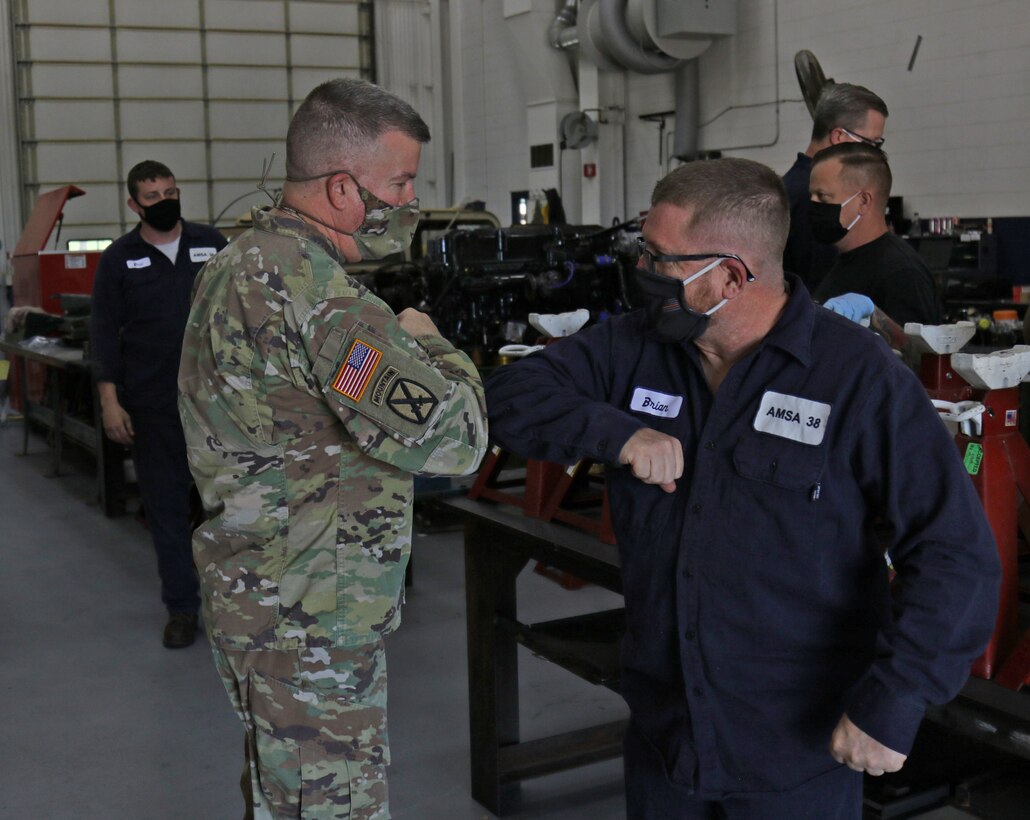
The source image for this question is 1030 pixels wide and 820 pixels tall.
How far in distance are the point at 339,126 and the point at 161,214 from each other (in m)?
2.60

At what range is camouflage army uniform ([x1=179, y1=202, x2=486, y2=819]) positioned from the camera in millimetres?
1684

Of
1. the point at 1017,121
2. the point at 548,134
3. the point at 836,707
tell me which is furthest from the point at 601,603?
the point at 548,134

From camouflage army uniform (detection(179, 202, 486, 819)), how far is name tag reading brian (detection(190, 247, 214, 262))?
102 inches

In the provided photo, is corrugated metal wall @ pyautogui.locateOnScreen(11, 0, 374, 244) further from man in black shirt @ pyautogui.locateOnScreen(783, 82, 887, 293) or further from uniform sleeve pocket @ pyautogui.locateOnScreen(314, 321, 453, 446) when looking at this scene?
uniform sleeve pocket @ pyautogui.locateOnScreen(314, 321, 453, 446)

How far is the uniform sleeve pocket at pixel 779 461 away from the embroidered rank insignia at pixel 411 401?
0.45 meters

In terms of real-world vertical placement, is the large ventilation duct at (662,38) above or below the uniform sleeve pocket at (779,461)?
above

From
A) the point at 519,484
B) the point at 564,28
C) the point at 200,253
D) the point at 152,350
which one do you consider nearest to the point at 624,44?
the point at 564,28

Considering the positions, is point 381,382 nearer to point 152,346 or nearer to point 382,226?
point 382,226

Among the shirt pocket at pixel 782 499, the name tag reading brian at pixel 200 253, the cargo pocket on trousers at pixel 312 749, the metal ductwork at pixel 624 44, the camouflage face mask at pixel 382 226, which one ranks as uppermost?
the metal ductwork at pixel 624 44

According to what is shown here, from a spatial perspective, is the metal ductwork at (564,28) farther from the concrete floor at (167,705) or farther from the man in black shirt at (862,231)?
the man in black shirt at (862,231)

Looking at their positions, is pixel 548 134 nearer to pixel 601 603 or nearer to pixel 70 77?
pixel 70 77

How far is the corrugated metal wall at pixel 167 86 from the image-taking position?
13.0 metres

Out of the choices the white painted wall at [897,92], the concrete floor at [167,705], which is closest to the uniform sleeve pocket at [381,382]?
the concrete floor at [167,705]

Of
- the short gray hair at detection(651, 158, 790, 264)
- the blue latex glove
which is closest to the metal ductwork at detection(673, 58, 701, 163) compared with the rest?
the blue latex glove
